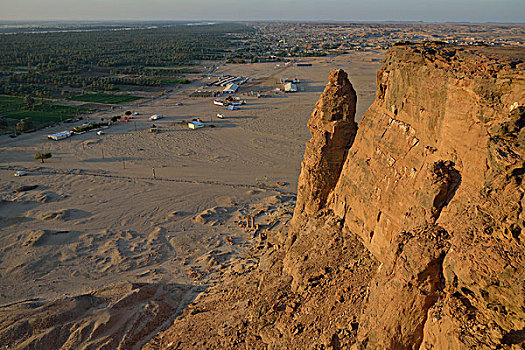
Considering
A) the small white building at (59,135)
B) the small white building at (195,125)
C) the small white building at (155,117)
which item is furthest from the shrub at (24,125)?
the small white building at (195,125)

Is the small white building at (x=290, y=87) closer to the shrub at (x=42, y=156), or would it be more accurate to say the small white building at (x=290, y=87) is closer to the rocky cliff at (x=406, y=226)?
the shrub at (x=42, y=156)

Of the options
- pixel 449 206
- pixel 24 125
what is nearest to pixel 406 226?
pixel 449 206

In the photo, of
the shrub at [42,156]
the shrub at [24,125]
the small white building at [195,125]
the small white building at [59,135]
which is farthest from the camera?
the small white building at [195,125]

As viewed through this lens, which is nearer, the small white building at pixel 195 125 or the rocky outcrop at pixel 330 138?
the rocky outcrop at pixel 330 138

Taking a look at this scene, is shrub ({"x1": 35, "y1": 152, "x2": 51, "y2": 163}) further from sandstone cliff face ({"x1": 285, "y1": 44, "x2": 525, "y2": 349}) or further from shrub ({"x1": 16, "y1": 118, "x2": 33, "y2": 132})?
sandstone cliff face ({"x1": 285, "y1": 44, "x2": 525, "y2": 349})

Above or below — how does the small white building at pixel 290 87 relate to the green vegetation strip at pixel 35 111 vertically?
above

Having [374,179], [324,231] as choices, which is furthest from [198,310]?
[374,179]

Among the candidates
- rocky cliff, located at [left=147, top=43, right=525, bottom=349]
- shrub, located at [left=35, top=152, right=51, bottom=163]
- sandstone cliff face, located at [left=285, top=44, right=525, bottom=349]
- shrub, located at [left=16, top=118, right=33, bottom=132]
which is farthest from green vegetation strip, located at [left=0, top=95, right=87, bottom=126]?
sandstone cliff face, located at [left=285, top=44, right=525, bottom=349]
